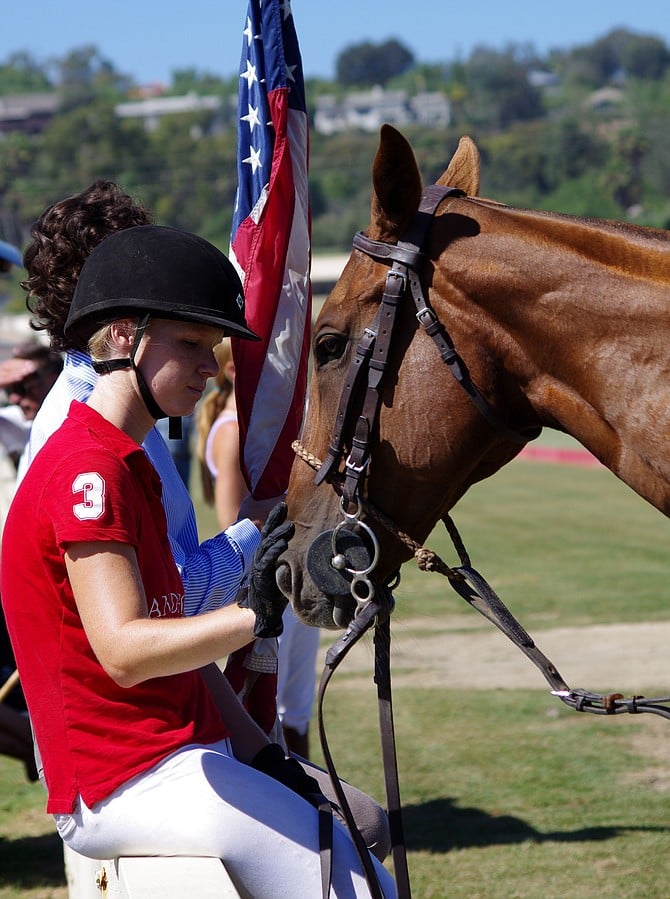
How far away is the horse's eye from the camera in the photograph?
2776 mm

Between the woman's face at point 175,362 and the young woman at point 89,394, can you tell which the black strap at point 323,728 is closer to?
the young woman at point 89,394

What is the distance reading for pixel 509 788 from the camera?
20.2ft

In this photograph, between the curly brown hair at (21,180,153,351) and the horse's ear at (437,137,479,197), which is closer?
the horse's ear at (437,137,479,197)

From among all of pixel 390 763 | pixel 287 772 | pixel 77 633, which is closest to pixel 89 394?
pixel 77 633

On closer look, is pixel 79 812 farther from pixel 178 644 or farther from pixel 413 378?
pixel 413 378

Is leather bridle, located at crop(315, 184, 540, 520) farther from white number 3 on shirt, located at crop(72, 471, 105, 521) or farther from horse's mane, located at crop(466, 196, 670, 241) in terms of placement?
white number 3 on shirt, located at crop(72, 471, 105, 521)

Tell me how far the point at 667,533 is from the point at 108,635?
1235cm

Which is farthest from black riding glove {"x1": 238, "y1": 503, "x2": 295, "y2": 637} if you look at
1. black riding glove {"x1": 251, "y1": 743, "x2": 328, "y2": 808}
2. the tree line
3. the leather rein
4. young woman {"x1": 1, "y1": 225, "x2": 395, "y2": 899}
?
the tree line

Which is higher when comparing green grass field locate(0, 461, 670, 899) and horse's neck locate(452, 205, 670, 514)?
horse's neck locate(452, 205, 670, 514)

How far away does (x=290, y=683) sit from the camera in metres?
5.63

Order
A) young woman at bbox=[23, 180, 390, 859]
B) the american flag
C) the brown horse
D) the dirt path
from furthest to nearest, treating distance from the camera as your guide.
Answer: the dirt path < the american flag < young woman at bbox=[23, 180, 390, 859] < the brown horse

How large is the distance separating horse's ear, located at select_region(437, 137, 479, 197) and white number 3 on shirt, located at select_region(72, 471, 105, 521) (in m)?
1.17

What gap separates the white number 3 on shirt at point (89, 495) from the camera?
248 cm

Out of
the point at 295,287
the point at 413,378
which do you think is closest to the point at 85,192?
the point at 295,287
